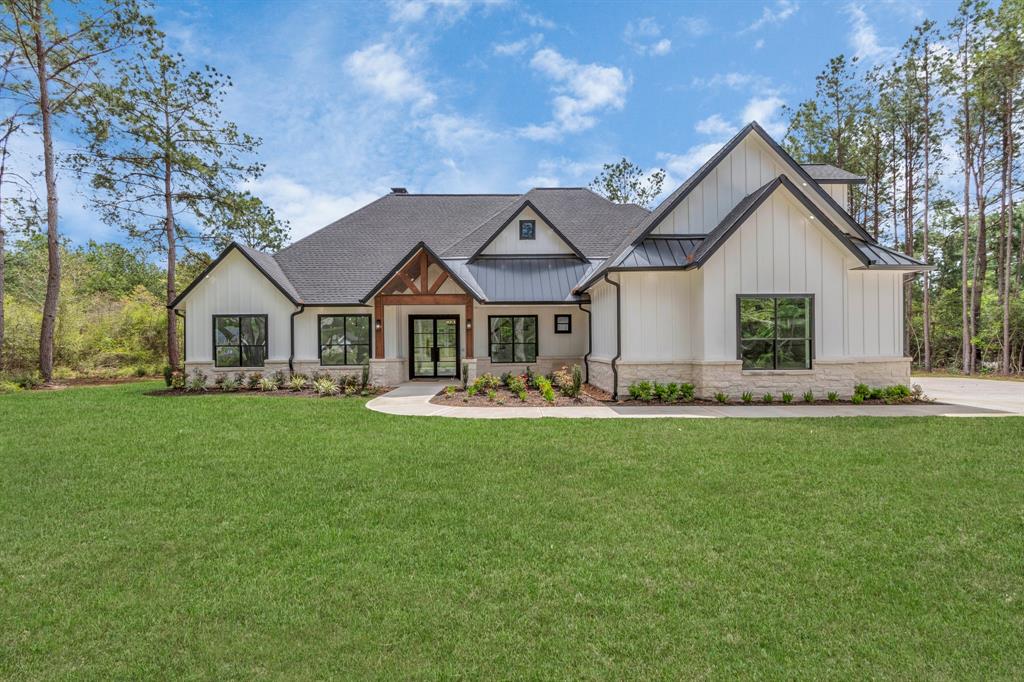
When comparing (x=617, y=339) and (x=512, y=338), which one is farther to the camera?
(x=512, y=338)

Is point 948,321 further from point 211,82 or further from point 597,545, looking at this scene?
point 211,82

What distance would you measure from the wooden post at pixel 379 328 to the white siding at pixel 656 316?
25.6 feet

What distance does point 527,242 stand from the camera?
1745cm

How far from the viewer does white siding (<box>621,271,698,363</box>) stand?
463 inches

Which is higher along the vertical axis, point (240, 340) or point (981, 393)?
point (240, 340)

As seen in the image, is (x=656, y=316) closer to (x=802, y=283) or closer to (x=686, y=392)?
(x=686, y=392)

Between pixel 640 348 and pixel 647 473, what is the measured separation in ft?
21.2

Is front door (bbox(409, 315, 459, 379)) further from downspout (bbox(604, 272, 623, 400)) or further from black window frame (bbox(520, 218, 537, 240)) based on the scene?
downspout (bbox(604, 272, 623, 400))

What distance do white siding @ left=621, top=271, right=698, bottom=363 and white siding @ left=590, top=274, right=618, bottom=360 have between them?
67 cm

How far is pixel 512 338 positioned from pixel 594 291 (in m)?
3.59

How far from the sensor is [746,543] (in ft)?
13.0

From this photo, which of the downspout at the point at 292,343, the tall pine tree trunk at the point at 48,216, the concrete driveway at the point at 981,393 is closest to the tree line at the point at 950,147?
the concrete driveway at the point at 981,393

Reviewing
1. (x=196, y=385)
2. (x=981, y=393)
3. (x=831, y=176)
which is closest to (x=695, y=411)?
(x=981, y=393)

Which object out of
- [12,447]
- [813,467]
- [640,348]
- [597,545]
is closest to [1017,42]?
[640,348]
